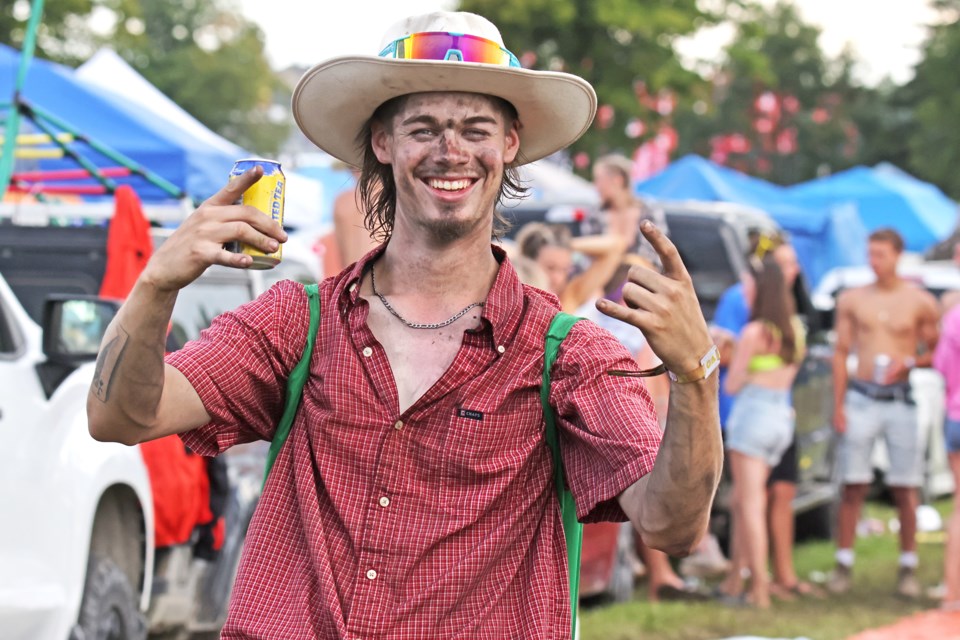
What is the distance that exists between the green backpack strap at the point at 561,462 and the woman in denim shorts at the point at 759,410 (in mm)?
5951

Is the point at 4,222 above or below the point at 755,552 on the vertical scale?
above

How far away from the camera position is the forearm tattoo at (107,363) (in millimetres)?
2406

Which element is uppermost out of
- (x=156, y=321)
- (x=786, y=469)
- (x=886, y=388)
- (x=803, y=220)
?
(x=803, y=220)

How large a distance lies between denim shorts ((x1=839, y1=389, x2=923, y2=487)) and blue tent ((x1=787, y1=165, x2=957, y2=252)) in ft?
53.5

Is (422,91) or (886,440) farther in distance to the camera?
(886,440)

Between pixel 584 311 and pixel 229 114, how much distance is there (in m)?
40.9

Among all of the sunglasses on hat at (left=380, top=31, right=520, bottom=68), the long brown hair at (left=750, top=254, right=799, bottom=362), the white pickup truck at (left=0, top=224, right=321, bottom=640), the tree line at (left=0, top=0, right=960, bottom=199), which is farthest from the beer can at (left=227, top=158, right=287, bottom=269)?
the tree line at (left=0, top=0, right=960, bottom=199)

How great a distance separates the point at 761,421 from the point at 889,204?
19246 mm

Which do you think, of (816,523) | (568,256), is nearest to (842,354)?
(816,523)

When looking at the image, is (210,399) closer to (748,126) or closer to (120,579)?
(120,579)

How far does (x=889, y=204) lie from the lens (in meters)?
26.7

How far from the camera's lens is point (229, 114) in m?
47.2

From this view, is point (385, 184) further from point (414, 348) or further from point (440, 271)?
point (414, 348)

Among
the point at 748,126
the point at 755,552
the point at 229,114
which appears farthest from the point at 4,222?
the point at 748,126
